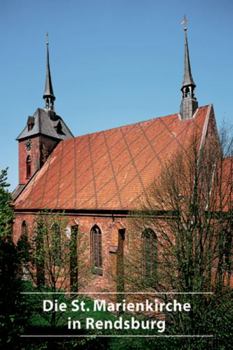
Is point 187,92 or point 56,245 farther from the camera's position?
point 187,92

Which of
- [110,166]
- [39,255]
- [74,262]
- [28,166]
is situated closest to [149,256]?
[74,262]

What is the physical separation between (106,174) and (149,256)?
7008 mm

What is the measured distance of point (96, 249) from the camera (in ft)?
56.3

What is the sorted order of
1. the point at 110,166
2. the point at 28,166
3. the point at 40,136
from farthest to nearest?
the point at 28,166 < the point at 40,136 < the point at 110,166

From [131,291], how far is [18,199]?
14.4 metres

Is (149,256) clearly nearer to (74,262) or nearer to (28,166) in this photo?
(74,262)

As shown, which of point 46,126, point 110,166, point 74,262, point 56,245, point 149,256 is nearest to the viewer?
point 149,256

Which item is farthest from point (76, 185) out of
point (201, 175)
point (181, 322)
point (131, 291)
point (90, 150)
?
point (181, 322)

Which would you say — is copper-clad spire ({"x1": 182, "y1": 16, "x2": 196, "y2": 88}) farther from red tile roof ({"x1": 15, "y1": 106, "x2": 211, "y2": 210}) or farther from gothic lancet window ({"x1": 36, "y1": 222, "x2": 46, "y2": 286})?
gothic lancet window ({"x1": 36, "y1": 222, "x2": 46, "y2": 286})

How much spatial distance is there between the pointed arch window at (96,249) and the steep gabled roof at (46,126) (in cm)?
1097

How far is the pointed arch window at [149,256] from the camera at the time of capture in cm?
1155

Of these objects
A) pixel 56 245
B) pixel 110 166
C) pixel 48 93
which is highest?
pixel 48 93

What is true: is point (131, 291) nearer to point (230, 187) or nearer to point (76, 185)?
point (230, 187)

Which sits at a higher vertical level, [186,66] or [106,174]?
[186,66]
